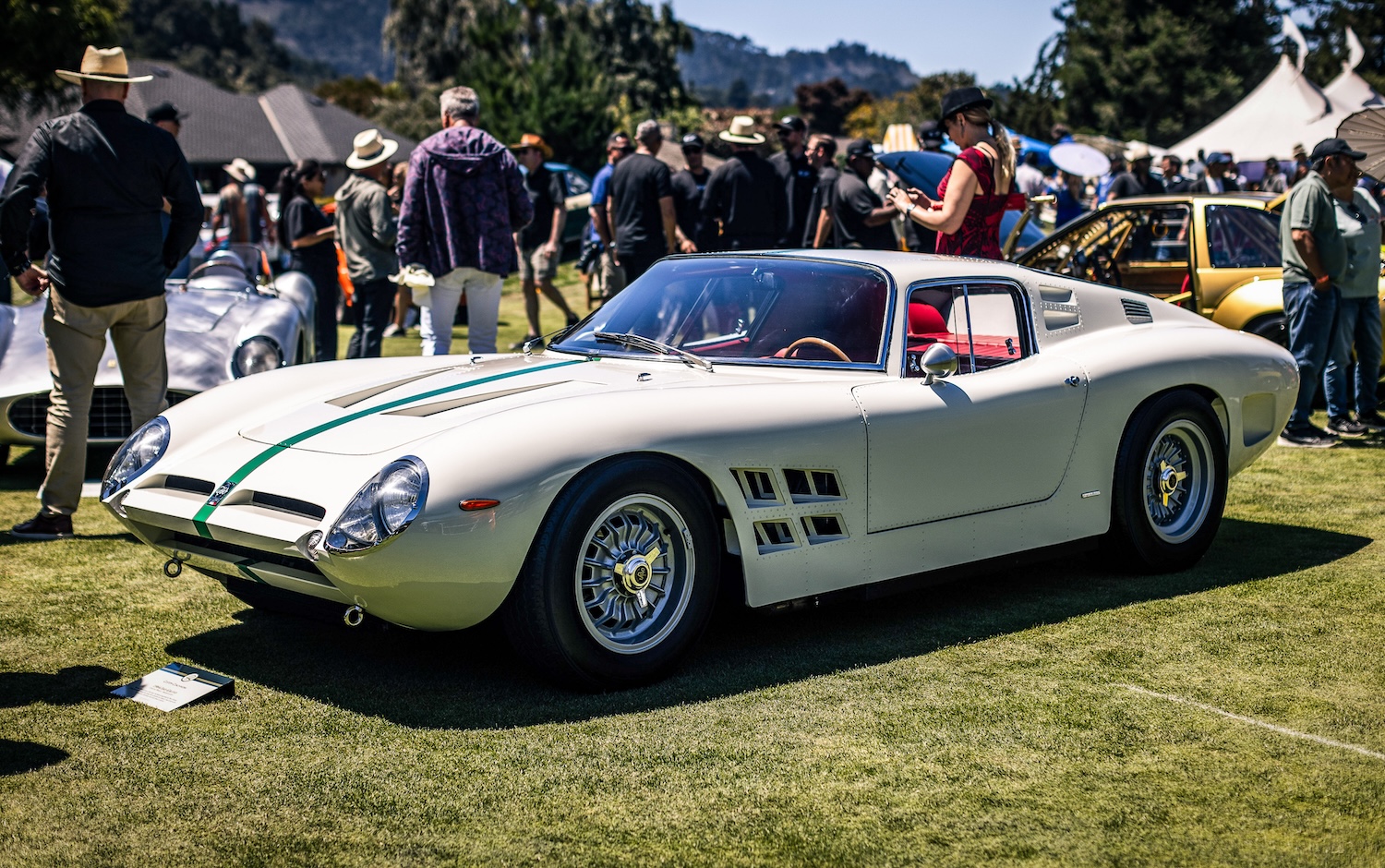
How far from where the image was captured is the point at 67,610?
4625 mm

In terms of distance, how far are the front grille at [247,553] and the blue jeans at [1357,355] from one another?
6909 mm

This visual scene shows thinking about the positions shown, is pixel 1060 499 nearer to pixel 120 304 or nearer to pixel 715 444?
pixel 715 444

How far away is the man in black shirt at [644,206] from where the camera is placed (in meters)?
10.4

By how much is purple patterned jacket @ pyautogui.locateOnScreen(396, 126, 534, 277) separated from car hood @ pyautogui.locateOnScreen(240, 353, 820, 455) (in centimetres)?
285

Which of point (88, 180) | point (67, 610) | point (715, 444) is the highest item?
point (88, 180)

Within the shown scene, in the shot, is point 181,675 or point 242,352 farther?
point 242,352

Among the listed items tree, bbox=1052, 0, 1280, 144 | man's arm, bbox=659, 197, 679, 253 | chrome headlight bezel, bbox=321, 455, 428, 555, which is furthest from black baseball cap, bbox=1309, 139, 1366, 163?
tree, bbox=1052, 0, 1280, 144

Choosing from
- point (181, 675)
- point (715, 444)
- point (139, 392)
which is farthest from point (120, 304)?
point (715, 444)

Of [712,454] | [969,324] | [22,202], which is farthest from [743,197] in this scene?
[712,454]

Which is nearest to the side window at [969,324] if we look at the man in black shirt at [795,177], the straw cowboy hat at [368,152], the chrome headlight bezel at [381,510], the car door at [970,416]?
the car door at [970,416]

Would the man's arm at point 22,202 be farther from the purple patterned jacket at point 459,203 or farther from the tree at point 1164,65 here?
the tree at point 1164,65

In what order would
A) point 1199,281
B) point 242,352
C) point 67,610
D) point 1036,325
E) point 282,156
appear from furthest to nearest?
point 282,156 < point 1199,281 < point 242,352 < point 1036,325 < point 67,610

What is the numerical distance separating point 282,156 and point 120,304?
51361 millimetres

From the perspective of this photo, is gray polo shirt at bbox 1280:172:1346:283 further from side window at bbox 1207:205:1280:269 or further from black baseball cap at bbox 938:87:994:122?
black baseball cap at bbox 938:87:994:122
